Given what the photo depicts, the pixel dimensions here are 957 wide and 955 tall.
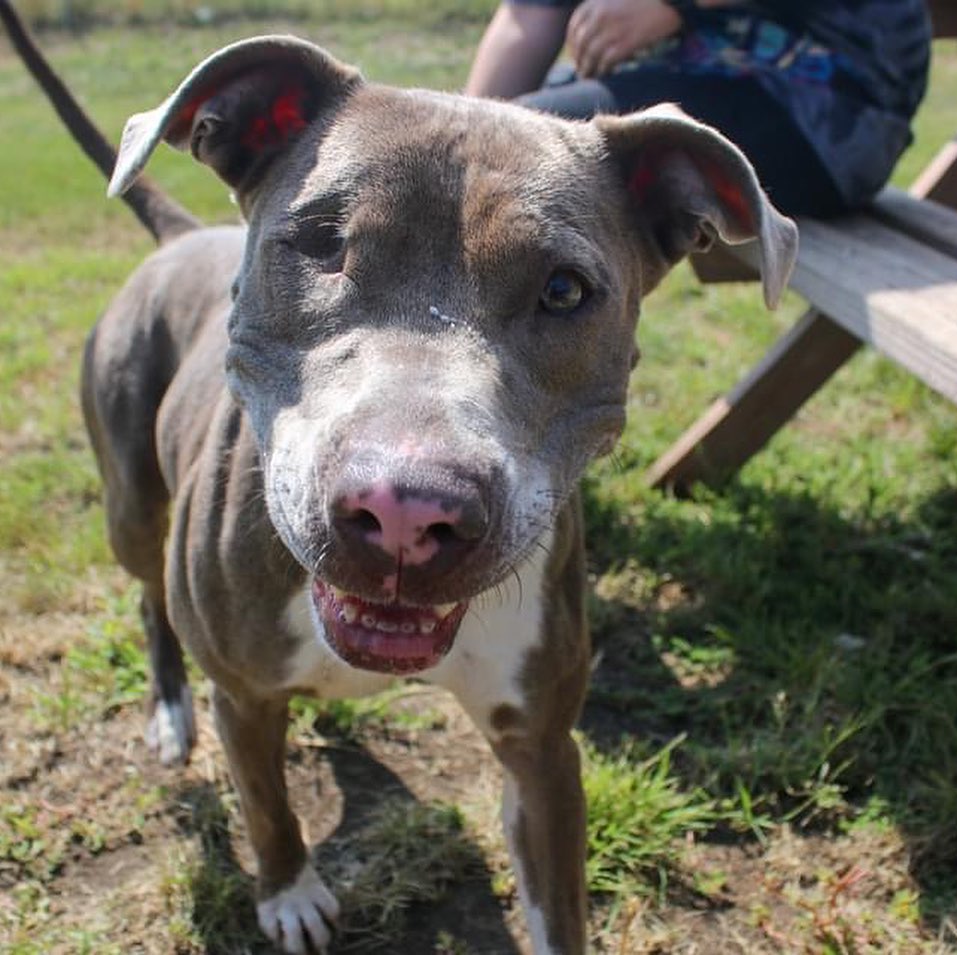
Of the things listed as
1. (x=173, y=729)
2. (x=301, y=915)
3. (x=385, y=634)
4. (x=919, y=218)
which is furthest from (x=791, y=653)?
(x=385, y=634)

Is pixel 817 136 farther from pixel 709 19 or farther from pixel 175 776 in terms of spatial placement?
pixel 175 776

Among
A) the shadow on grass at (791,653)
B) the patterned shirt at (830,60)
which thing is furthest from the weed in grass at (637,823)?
the patterned shirt at (830,60)

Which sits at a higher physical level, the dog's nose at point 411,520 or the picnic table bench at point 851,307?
the dog's nose at point 411,520

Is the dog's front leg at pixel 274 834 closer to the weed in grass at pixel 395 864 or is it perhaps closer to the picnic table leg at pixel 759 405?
the weed in grass at pixel 395 864

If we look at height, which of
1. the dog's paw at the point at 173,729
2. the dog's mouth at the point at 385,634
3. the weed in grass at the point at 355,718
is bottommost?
the dog's paw at the point at 173,729

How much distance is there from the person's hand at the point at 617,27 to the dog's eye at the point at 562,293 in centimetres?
178

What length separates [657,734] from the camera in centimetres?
344

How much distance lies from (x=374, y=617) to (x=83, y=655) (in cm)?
195

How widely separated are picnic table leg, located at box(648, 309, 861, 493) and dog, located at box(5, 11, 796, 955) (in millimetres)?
1744

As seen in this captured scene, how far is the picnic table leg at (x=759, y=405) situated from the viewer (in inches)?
164

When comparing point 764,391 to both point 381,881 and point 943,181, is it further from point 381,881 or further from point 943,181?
point 381,881

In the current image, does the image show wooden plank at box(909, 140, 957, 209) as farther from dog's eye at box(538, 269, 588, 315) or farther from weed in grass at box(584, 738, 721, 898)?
dog's eye at box(538, 269, 588, 315)

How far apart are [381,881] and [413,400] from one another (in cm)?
153

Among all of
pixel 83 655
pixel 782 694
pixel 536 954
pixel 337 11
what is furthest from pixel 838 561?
pixel 337 11
